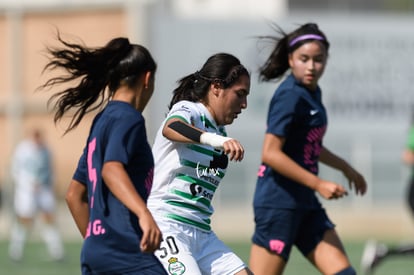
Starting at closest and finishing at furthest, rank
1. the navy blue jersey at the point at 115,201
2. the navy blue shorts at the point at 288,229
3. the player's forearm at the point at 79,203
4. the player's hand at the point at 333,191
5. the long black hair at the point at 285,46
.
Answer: the navy blue jersey at the point at 115,201
the player's forearm at the point at 79,203
the player's hand at the point at 333,191
the navy blue shorts at the point at 288,229
the long black hair at the point at 285,46

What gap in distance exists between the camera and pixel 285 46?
29.6 feet

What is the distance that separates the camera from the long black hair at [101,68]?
6730 millimetres

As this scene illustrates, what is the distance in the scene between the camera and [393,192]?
30.6m

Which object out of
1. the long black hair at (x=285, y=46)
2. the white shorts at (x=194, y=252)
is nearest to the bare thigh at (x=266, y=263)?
the long black hair at (x=285, y=46)

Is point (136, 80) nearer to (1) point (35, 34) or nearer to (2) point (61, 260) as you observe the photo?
(2) point (61, 260)

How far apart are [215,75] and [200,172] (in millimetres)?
541

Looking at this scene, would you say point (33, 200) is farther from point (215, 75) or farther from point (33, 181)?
point (215, 75)

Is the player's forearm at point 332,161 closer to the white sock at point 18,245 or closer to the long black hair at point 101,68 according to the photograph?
the long black hair at point 101,68

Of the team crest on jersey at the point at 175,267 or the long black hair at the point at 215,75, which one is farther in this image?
the long black hair at the point at 215,75

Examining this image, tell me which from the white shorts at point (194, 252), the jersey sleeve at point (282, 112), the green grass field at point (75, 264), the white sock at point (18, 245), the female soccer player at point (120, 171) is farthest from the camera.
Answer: the white sock at point (18, 245)

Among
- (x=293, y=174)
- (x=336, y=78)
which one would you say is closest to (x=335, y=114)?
(x=336, y=78)

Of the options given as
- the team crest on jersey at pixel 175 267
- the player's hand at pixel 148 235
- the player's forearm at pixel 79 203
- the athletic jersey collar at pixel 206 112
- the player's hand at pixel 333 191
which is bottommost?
the team crest on jersey at pixel 175 267

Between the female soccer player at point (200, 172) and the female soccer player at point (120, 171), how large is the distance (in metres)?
0.42

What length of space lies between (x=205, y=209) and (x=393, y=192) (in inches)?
936
